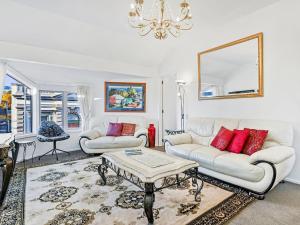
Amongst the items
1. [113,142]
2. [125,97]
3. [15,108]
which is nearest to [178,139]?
[113,142]

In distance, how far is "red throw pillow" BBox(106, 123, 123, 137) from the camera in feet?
15.8

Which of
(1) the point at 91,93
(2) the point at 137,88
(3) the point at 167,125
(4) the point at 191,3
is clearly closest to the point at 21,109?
(1) the point at 91,93

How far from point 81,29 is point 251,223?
4.30 m

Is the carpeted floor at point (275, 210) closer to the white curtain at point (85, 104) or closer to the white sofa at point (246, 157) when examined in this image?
the white sofa at point (246, 157)

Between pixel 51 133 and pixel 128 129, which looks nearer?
pixel 51 133

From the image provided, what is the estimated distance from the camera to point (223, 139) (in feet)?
10.4

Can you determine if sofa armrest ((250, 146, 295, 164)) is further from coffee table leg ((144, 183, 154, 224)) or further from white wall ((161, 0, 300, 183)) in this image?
coffee table leg ((144, 183, 154, 224))

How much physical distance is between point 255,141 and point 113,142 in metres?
2.96

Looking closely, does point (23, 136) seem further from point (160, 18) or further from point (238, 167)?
point (238, 167)

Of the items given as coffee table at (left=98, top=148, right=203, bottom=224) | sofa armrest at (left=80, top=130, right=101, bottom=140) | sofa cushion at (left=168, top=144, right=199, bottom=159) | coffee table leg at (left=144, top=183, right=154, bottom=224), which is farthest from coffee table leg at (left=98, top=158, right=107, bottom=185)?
sofa armrest at (left=80, top=130, right=101, bottom=140)

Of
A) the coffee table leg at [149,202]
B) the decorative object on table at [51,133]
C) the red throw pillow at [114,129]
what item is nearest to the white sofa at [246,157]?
the coffee table leg at [149,202]

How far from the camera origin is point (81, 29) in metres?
3.78

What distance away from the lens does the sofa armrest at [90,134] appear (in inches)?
172

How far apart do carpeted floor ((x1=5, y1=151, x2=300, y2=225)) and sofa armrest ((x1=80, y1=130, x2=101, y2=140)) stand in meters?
3.50
